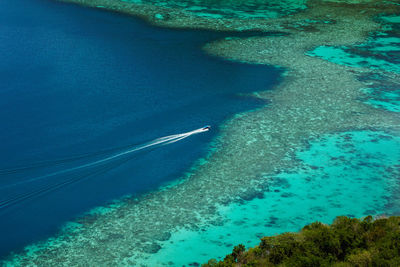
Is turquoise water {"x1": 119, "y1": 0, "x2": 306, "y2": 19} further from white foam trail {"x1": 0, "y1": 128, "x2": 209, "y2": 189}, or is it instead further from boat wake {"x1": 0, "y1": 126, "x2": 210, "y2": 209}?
boat wake {"x1": 0, "y1": 126, "x2": 210, "y2": 209}

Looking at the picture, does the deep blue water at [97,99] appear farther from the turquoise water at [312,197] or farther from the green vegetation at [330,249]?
the green vegetation at [330,249]

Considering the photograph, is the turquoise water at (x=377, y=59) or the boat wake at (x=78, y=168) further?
the turquoise water at (x=377, y=59)

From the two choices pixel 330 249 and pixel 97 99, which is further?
pixel 97 99

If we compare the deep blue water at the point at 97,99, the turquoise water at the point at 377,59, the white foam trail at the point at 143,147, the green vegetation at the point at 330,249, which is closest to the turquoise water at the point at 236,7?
the deep blue water at the point at 97,99

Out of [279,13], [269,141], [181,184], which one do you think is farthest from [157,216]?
[279,13]

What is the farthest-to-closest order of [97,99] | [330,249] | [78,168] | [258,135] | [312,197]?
[97,99] < [258,135] < [78,168] < [312,197] < [330,249]

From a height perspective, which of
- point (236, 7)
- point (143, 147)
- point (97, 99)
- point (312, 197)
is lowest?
point (312, 197)

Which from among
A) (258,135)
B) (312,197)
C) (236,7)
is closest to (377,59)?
(258,135)

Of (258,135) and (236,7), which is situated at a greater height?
(236,7)

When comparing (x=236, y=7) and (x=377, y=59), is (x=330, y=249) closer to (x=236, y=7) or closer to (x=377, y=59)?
(x=377, y=59)
